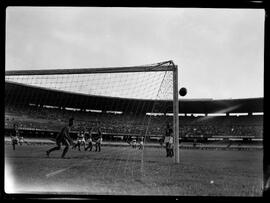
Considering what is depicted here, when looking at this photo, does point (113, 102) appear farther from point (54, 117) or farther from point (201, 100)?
point (201, 100)

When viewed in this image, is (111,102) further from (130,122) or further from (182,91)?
(182,91)

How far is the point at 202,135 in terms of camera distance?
3575 cm

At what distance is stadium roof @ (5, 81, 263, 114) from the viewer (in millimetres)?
33500

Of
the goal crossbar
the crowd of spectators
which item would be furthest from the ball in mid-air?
the crowd of spectators

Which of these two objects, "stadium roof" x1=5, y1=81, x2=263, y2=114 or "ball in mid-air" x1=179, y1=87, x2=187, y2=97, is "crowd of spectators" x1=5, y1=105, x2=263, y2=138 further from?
"ball in mid-air" x1=179, y1=87, x2=187, y2=97

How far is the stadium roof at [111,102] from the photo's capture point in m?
33.5

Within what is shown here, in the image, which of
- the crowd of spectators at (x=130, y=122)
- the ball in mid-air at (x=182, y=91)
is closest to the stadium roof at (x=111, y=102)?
the crowd of spectators at (x=130, y=122)

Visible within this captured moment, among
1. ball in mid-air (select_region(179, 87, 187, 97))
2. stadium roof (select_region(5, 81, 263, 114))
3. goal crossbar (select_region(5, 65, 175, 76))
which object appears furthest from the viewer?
stadium roof (select_region(5, 81, 263, 114))

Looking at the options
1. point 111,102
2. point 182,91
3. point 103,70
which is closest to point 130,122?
point 111,102

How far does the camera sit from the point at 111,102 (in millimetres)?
39281
